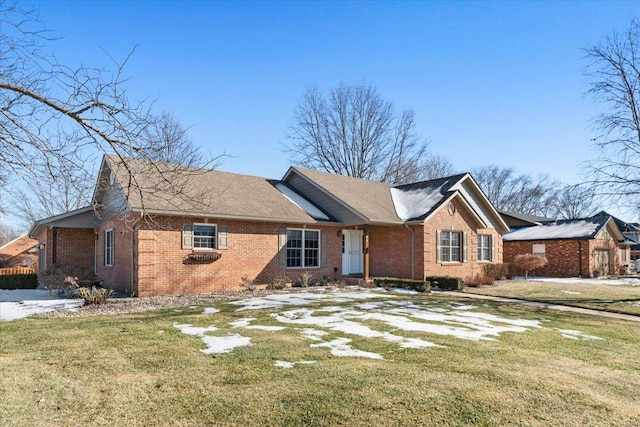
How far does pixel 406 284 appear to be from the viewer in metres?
17.8

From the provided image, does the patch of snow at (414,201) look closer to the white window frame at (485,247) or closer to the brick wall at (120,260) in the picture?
the white window frame at (485,247)

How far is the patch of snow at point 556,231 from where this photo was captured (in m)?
27.7

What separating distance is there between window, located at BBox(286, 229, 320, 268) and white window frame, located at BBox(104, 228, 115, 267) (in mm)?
6660

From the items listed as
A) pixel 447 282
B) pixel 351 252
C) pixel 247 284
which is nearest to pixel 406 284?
pixel 447 282

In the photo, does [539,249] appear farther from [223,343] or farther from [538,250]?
[223,343]

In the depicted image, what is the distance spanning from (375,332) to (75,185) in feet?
18.4

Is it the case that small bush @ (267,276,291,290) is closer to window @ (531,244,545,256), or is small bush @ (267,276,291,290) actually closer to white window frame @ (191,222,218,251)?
white window frame @ (191,222,218,251)

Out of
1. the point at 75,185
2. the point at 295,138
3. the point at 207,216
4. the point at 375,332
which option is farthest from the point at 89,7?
the point at 295,138

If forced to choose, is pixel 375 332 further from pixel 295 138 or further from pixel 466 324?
pixel 295 138

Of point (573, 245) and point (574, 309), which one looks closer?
point (574, 309)

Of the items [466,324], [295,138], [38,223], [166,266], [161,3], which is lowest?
[466,324]

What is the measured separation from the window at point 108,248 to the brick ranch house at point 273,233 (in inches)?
1.6

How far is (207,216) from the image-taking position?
48.3ft

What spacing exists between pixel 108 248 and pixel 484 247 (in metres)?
18.3
